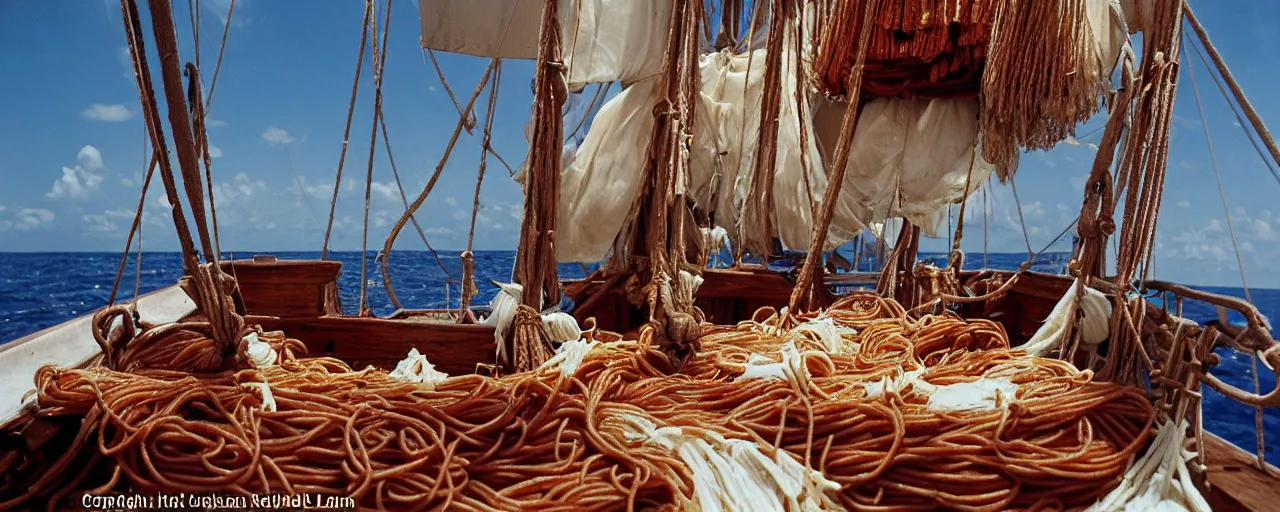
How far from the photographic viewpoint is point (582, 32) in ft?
13.2

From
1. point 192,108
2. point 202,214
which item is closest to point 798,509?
point 202,214

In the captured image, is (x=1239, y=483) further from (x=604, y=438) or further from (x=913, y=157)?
(x=913, y=157)

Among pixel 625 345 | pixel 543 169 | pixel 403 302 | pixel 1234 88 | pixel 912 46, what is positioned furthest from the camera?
pixel 403 302

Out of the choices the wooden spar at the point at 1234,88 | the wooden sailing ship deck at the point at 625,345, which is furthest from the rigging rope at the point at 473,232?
the wooden spar at the point at 1234,88

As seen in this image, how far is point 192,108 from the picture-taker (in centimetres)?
244

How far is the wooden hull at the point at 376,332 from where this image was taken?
217cm

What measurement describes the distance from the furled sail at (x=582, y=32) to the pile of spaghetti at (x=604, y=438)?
2.07 metres

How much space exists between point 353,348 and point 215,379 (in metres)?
0.72

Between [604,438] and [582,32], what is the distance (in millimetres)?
2656

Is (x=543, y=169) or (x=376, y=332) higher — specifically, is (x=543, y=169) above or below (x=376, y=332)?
above

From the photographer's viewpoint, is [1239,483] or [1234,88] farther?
[1234,88]

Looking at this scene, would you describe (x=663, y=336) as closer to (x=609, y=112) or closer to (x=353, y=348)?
(x=353, y=348)

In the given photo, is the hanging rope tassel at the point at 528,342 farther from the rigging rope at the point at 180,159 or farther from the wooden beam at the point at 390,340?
the rigging rope at the point at 180,159

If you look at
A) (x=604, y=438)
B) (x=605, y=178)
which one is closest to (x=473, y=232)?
(x=605, y=178)
